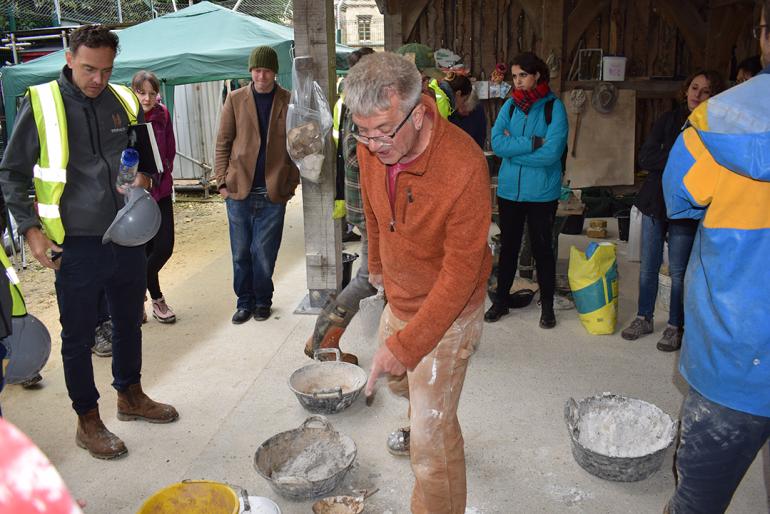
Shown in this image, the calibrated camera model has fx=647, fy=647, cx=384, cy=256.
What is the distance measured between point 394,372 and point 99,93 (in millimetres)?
1995

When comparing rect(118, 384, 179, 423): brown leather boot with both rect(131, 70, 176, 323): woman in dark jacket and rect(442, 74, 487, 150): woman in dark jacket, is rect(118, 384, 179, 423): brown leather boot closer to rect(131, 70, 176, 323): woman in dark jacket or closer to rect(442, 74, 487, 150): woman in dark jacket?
rect(131, 70, 176, 323): woman in dark jacket

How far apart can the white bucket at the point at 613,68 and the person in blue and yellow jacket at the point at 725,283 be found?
689 cm

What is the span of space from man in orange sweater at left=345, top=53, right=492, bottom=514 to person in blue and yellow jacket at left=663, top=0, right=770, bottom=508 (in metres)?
0.63

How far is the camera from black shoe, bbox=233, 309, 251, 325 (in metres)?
5.04

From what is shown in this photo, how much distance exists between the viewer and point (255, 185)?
492 centimetres

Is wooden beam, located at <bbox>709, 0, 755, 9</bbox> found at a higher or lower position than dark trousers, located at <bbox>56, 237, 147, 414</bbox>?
higher

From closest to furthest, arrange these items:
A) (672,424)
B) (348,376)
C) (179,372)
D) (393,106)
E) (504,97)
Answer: (393,106)
(672,424)
(348,376)
(179,372)
(504,97)

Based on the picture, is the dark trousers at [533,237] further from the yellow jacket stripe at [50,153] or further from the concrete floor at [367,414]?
the yellow jacket stripe at [50,153]

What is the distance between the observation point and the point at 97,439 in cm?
321

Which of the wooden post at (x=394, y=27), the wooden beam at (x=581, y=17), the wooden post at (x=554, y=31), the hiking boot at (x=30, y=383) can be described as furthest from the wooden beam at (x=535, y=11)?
the hiking boot at (x=30, y=383)

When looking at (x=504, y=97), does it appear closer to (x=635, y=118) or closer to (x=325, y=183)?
(x=635, y=118)

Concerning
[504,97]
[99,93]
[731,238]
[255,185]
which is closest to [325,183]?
[255,185]

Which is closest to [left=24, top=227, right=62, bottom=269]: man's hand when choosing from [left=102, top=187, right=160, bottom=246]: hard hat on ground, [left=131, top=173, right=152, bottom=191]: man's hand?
[left=102, top=187, right=160, bottom=246]: hard hat on ground

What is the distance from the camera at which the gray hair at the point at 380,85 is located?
1.92 metres
